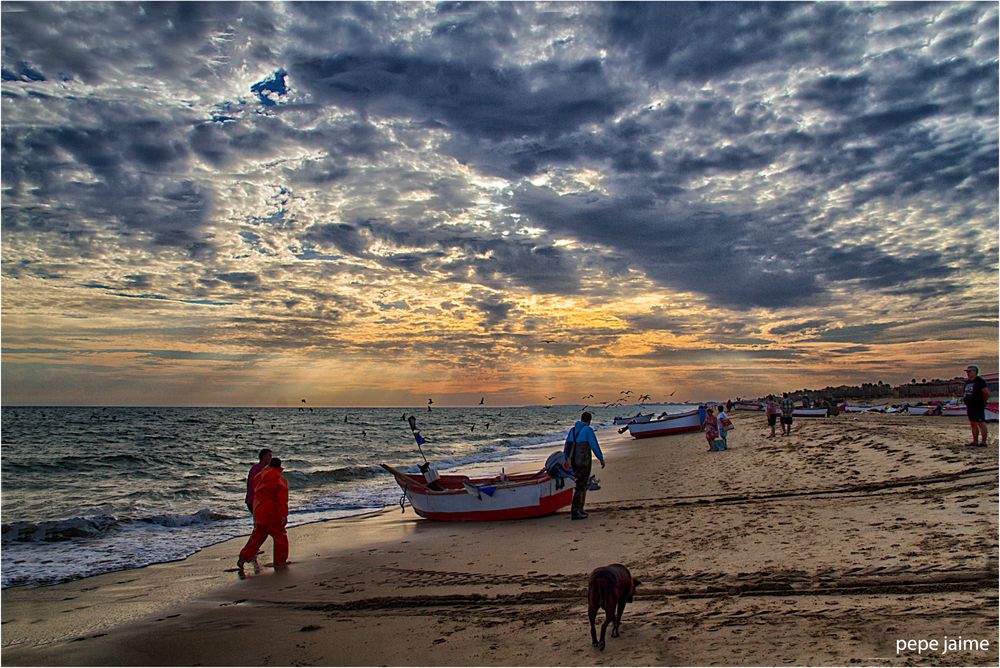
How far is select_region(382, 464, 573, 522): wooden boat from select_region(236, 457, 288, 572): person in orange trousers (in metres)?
4.21

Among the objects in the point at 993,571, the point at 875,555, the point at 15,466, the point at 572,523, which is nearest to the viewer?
the point at 993,571

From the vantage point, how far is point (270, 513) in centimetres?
1067

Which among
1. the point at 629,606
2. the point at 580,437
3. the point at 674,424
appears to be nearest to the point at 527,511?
the point at 580,437

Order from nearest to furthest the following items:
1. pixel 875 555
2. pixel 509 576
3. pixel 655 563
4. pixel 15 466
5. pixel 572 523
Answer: pixel 875 555, pixel 655 563, pixel 509 576, pixel 572 523, pixel 15 466

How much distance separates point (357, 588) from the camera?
8820mm

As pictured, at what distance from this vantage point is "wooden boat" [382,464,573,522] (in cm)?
1340

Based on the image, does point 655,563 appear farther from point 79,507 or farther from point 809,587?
point 79,507

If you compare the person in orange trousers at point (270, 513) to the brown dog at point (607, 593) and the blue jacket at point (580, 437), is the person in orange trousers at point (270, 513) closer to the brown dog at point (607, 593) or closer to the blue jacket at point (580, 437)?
the blue jacket at point (580, 437)

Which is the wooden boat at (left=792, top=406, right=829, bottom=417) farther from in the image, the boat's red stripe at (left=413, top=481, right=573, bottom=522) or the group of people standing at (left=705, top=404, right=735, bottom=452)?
the boat's red stripe at (left=413, top=481, right=573, bottom=522)

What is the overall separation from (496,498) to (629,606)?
7.52m

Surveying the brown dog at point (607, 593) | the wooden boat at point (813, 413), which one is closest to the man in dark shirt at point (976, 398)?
the brown dog at point (607, 593)

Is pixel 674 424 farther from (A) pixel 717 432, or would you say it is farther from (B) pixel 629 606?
(B) pixel 629 606

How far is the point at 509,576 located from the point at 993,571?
18.2 feet

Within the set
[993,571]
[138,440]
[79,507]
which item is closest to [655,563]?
[993,571]
